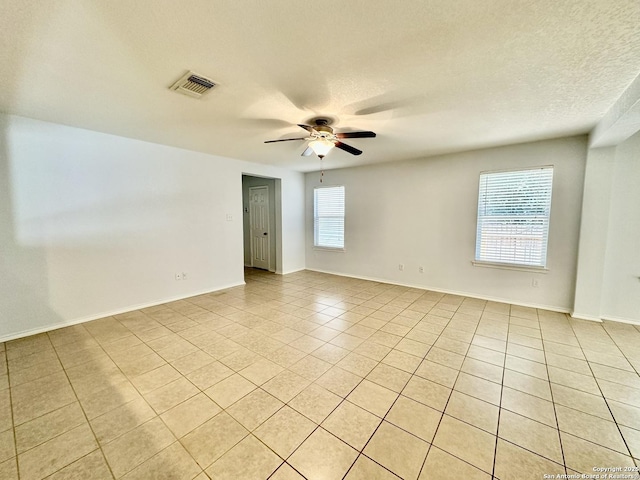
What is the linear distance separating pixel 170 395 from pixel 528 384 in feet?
9.53

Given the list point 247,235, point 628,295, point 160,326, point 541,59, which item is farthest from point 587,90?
point 247,235

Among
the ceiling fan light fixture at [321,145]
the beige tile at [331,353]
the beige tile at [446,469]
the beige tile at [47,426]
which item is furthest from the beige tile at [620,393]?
the beige tile at [47,426]

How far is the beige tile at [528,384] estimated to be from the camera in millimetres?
2035

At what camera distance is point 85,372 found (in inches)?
89.5

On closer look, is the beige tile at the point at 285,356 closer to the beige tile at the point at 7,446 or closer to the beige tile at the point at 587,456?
the beige tile at the point at 7,446

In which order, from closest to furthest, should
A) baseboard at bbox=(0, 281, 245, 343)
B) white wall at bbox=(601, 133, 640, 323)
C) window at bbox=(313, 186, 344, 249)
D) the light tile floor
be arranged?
1. the light tile floor
2. baseboard at bbox=(0, 281, 245, 343)
3. white wall at bbox=(601, 133, 640, 323)
4. window at bbox=(313, 186, 344, 249)

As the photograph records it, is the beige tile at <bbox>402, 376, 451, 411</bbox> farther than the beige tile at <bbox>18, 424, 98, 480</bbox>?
Yes

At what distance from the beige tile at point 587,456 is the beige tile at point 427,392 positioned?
2.20 feet

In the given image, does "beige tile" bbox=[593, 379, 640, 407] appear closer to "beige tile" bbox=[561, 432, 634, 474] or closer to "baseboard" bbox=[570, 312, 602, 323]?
"beige tile" bbox=[561, 432, 634, 474]

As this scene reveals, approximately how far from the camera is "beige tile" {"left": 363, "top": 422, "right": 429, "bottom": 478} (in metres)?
1.42

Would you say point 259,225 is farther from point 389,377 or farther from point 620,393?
point 620,393

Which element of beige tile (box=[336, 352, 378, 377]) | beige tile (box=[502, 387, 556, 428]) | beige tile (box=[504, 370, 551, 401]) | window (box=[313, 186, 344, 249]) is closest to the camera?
beige tile (box=[502, 387, 556, 428])

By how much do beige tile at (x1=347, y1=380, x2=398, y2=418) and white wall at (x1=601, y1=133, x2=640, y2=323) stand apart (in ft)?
11.6

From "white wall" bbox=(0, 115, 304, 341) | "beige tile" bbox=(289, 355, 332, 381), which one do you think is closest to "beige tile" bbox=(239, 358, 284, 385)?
"beige tile" bbox=(289, 355, 332, 381)
